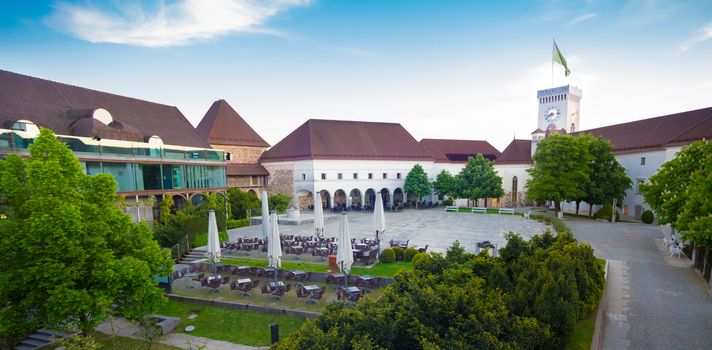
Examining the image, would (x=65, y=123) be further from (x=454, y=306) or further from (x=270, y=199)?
(x=454, y=306)

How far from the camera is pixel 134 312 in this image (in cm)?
891

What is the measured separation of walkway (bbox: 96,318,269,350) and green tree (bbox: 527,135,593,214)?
93.4 ft

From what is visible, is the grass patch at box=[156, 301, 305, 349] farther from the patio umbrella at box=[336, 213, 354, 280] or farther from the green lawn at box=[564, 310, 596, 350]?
the green lawn at box=[564, 310, 596, 350]

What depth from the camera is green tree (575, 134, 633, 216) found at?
28.9 meters

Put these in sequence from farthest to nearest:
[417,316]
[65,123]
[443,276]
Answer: [65,123]
[443,276]
[417,316]

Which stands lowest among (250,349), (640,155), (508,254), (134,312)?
(250,349)

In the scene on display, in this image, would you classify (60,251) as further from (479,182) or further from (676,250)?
(479,182)

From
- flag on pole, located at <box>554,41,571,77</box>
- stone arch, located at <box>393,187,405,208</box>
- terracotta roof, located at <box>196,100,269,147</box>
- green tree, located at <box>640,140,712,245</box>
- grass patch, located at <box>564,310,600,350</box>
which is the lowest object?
stone arch, located at <box>393,187,405,208</box>

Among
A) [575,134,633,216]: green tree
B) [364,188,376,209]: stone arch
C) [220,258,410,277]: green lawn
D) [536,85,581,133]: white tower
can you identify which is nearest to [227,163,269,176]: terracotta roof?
[364,188,376,209]: stone arch

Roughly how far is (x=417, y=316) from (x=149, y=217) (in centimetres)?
2125

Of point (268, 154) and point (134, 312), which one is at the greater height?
point (268, 154)

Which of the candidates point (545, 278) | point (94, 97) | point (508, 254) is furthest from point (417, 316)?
point (94, 97)

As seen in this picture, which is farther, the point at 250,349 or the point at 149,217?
the point at 149,217

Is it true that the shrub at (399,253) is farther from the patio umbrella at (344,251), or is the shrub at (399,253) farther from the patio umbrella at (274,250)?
the patio umbrella at (274,250)
